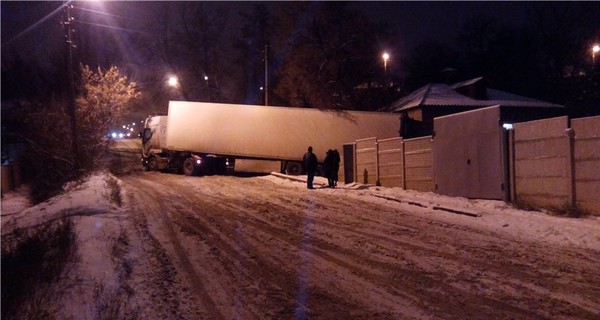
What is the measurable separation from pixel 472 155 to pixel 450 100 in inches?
1162

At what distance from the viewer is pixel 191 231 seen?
12.8 m

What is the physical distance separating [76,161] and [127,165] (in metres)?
18.7

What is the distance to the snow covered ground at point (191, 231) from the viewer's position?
23.8ft

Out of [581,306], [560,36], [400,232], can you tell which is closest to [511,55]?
[560,36]

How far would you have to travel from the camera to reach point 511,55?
63.5 meters

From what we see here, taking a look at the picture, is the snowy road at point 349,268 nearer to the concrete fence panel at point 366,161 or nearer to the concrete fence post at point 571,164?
the concrete fence post at point 571,164

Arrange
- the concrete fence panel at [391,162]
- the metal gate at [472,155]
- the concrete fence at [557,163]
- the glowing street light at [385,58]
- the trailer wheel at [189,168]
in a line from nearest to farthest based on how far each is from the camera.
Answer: the concrete fence at [557,163] → the metal gate at [472,155] → the concrete fence panel at [391,162] → the trailer wheel at [189,168] → the glowing street light at [385,58]

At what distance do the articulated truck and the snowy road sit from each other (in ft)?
54.9

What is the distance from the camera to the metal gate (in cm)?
1614

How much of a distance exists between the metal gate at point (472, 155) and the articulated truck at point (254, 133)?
13.1 meters

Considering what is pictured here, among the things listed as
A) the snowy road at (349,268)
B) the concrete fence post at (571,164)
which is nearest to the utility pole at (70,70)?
the snowy road at (349,268)

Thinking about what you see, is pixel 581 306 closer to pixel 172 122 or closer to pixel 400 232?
pixel 400 232

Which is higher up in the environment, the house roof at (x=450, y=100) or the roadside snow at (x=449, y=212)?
the house roof at (x=450, y=100)

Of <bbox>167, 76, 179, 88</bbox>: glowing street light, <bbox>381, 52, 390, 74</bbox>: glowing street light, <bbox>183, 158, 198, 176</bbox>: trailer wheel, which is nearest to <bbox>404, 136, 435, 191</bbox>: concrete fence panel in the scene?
<bbox>183, 158, 198, 176</bbox>: trailer wheel
